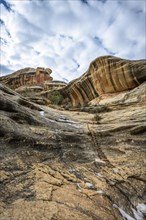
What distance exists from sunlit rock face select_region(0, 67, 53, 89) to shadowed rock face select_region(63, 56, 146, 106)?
101 ft

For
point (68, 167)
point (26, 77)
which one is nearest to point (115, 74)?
point (68, 167)

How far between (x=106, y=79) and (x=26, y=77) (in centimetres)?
4163

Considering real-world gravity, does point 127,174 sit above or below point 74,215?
above

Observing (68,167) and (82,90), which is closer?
(68,167)

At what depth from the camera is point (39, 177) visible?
6.63 meters

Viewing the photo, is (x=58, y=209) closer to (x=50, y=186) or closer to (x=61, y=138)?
(x=50, y=186)

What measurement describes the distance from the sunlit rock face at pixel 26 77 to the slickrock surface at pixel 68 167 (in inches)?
1947

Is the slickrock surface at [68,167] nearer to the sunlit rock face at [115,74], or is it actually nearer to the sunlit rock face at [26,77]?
the sunlit rock face at [115,74]

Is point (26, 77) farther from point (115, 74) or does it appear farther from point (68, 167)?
point (68, 167)

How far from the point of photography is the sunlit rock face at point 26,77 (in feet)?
197

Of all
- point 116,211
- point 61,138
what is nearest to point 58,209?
point 116,211

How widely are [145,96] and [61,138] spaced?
944 cm

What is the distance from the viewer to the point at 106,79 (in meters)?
25.7

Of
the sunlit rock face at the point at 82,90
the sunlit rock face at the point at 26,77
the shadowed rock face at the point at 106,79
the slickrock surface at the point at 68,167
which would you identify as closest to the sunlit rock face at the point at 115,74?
the shadowed rock face at the point at 106,79
